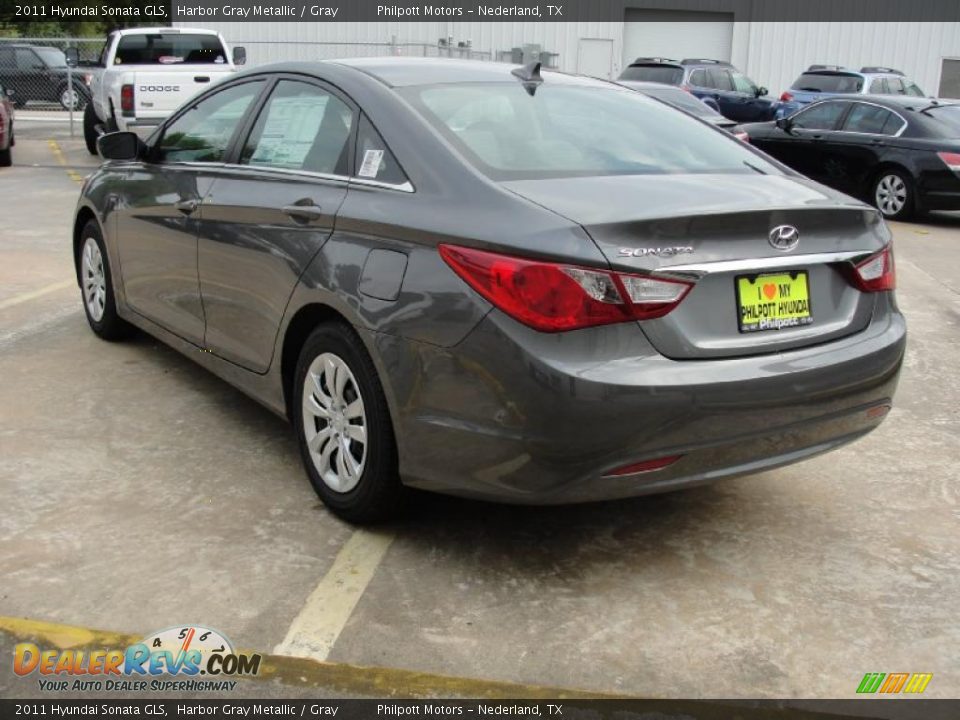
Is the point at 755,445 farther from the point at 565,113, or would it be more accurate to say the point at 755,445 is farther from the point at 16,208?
the point at 16,208

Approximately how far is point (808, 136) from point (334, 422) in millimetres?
11003

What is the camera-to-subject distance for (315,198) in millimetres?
3717

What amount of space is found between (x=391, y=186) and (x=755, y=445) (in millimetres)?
1420

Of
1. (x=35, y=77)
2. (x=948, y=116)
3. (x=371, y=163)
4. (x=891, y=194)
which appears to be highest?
(x=371, y=163)

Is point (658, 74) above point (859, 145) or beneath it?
above

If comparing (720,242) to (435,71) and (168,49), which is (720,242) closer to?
(435,71)

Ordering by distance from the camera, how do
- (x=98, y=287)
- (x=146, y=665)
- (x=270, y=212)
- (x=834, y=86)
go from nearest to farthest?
(x=146, y=665), (x=270, y=212), (x=98, y=287), (x=834, y=86)

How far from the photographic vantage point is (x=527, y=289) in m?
2.89

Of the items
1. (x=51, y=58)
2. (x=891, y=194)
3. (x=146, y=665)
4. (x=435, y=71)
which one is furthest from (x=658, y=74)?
(x=146, y=665)

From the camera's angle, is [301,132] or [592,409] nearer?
[592,409]

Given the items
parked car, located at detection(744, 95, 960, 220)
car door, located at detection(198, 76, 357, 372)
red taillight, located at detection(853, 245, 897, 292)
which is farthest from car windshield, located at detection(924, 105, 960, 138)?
car door, located at detection(198, 76, 357, 372)

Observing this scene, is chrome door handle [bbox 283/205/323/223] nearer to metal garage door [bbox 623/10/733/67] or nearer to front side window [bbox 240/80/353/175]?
front side window [bbox 240/80/353/175]

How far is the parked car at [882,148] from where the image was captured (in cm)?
1172

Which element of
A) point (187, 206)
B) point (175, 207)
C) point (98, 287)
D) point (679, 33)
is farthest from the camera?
point (679, 33)
